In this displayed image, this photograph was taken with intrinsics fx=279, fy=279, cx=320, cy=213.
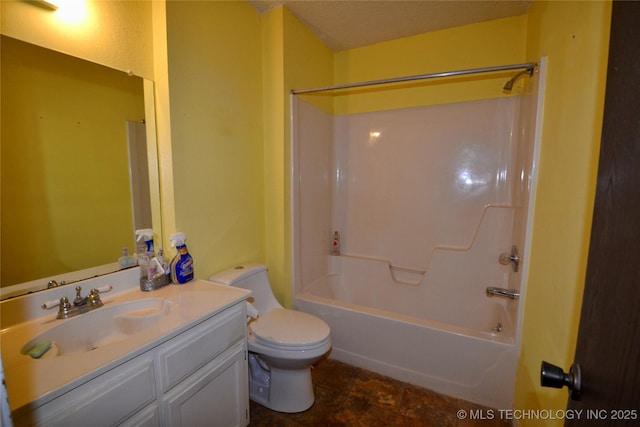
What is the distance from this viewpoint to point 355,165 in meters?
2.63

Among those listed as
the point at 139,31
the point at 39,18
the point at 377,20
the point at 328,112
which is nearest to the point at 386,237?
the point at 328,112

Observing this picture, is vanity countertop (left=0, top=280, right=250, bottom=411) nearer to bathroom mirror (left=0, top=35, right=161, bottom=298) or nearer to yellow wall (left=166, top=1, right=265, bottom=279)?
bathroom mirror (left=0, top=35, right=161, bottom=298)

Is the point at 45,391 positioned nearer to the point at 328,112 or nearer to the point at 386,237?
the point at 386,237

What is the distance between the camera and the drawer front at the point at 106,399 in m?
0.69

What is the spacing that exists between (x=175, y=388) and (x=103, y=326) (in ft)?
1.34

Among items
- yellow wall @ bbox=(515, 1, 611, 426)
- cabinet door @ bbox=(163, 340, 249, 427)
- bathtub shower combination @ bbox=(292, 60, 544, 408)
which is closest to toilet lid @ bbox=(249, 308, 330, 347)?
cabinet door @ bbox=(163, 340, 249, 427)

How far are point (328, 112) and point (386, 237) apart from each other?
1.27 meters

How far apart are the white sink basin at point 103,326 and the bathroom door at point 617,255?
130cm

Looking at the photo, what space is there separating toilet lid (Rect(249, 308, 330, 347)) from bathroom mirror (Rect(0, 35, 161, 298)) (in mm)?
788

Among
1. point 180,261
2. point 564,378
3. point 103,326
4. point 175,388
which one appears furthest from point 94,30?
point 564,378

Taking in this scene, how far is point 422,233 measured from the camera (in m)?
2.41

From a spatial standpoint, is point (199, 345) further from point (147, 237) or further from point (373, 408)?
point (373, 408)

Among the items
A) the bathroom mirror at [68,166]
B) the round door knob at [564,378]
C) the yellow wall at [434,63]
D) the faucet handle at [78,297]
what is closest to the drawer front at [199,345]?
the faucet handle at [78,297]

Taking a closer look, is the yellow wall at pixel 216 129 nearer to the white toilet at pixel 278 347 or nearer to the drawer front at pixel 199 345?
the white toilet at pixel 278 347
